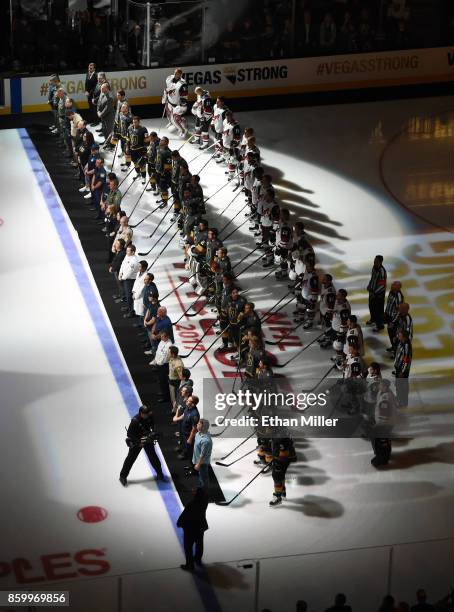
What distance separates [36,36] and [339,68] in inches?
304

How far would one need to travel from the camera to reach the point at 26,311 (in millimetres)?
22828

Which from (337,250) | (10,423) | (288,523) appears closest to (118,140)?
(337,250)

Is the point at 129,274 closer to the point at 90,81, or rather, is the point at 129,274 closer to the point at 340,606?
the point at 340,606

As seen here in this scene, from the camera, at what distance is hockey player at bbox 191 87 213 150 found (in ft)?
95.9

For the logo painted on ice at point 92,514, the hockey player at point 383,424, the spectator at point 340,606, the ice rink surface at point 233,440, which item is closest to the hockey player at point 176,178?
the ice rink surface at point 233,440

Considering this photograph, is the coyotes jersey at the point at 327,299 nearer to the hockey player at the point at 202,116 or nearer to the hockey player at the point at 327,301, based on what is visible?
the hockey player at the point at 327,301

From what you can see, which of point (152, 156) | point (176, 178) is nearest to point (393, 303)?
point (176, 178)

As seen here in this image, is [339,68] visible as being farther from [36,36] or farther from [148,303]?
[148,303]

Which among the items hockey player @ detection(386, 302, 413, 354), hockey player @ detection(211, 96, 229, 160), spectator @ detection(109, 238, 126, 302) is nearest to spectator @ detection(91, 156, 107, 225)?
spectator @ detection(109, 238, 126, 302)

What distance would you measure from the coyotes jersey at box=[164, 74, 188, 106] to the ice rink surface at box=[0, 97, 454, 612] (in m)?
1.38

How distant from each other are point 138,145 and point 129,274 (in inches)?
233

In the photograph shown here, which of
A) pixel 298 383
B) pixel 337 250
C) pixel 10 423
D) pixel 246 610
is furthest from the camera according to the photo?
pixel 337 250

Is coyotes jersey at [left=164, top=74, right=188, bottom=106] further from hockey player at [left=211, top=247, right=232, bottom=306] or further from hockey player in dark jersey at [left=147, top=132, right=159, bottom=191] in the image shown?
hockey player at [left=211, top=247, right=232, bottom=306]

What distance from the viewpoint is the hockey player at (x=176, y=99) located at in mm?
29594
